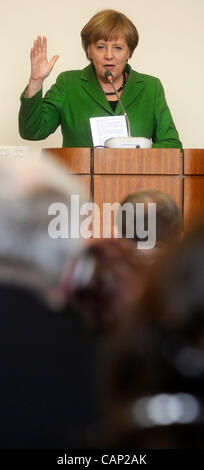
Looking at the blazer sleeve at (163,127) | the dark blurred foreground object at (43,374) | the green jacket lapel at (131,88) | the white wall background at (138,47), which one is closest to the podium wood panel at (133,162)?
the blazer sleeve at (163,127)

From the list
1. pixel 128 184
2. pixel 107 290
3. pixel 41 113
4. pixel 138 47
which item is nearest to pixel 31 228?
pixel 107 290

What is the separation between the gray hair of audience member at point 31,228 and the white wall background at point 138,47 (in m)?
3.72

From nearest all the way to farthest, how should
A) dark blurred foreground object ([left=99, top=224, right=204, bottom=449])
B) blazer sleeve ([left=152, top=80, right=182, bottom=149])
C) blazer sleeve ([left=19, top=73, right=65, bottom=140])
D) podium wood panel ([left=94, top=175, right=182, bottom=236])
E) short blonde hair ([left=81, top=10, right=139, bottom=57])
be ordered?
dark blurred foreground object ([left=99, top=224, right=204, bottom=449]) < podium wood panel ([left=94, top=175, right=182, bottom=236]) < blazer sleeve ([left=19, top=73, right=65, bottom=140]) < short blonde hair ([left=81, top=10, right=139, bottom=57]) < blazer sleeve ([left=152, top=80, right=182, bottom=149])

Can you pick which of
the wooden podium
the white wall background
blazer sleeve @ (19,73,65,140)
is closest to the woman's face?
blazer sleeve @ (19,73,65,140)

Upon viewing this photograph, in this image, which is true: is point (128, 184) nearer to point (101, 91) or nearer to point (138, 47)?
point (101, 91)

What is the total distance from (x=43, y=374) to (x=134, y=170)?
1.96 m

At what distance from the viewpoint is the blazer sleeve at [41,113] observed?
228 centimetres

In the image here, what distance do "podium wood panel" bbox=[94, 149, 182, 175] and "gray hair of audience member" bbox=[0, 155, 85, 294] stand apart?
196 cm

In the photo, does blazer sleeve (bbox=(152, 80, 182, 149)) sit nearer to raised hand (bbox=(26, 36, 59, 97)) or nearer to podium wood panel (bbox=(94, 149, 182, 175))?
podium wood panel (bbox=(94, 149, 182, 175))

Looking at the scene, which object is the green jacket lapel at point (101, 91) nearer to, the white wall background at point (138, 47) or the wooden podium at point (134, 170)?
the wooden podium at point (134, 170)

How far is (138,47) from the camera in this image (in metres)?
3.90

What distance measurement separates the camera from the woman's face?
2441mm

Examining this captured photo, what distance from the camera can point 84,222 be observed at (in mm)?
219
